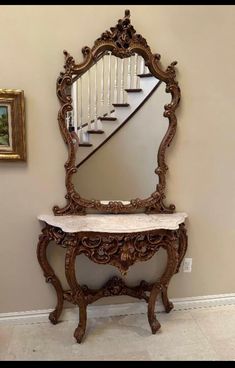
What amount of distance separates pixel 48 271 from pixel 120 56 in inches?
56.4

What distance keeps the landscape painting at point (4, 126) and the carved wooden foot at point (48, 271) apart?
0.58 metres

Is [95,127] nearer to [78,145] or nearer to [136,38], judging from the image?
[78,145]

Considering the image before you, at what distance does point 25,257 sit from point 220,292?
147 centimetres

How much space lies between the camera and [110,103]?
1810 millimetres

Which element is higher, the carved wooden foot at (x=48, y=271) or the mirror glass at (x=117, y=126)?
the mirror glass at (x=117, y=126)

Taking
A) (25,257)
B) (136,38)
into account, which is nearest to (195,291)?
(25,257)

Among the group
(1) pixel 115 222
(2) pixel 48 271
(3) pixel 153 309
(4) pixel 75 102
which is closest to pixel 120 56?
(4) pixel 75 102

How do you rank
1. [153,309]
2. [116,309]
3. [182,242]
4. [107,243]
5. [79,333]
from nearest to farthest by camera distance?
Answer: [107,243] < [79,333] < [153,309] < [182,242] < [116,309]

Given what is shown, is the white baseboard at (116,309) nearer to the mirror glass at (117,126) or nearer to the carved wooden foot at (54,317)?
the carved wooden foot at (54,317)

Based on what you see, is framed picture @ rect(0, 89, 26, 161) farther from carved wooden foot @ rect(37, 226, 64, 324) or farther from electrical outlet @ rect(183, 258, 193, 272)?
electrical outlet @ rect(183, 258, 193, 272)

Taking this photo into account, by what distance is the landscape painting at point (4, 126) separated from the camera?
169 centimetres

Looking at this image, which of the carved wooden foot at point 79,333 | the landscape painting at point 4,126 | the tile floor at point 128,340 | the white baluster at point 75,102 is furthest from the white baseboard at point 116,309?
the white baluster at point 75,102

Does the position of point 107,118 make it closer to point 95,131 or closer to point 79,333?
point 95,131

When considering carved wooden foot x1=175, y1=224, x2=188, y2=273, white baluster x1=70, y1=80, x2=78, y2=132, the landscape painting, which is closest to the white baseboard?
carved wooden foot x1=175, y1=224, x2=188, y2=273
